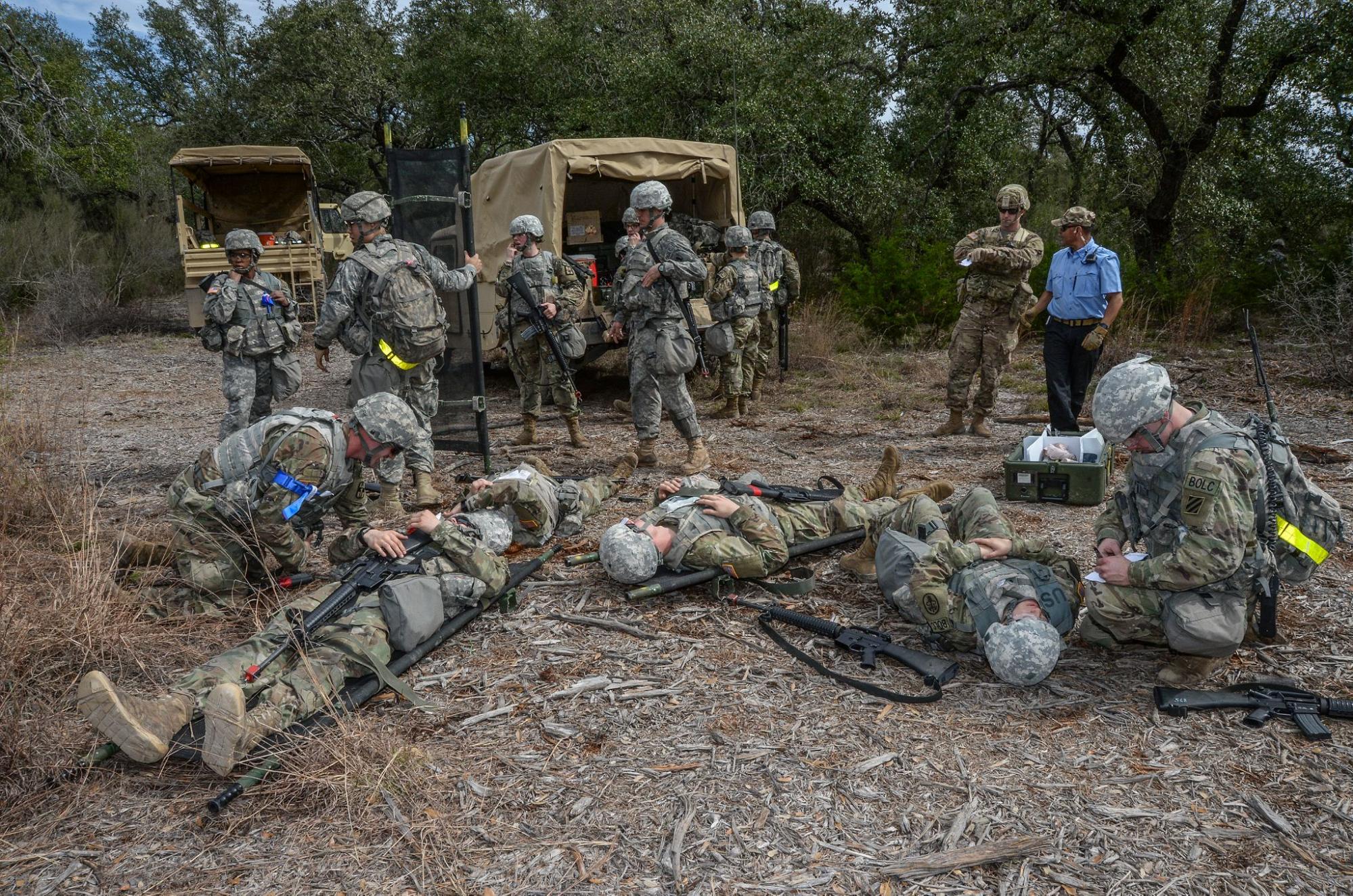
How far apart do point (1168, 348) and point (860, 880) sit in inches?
393

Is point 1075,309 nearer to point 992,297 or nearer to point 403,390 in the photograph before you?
point 992,297

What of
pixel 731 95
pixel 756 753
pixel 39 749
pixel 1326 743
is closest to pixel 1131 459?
pixel 1326 743

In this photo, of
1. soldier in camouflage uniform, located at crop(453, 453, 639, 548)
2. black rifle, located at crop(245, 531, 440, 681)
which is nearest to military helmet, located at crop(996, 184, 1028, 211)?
soldier in camouflage uniform, located at crop(453, 453, 639, 548)

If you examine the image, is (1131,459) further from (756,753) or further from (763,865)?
(763,865)

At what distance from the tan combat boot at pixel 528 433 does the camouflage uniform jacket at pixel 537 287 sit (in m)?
0.85

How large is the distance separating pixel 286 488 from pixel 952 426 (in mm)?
5622

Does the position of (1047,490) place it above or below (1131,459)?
below

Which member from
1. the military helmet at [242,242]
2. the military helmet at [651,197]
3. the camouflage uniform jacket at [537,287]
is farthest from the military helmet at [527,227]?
the military helmet at [242,242]

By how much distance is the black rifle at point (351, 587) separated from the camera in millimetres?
3582

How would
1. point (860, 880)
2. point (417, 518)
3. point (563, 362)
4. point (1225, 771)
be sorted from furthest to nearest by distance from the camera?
point (563, 362) → point (417, 518) → point (1225, 771) → point (860, 880)

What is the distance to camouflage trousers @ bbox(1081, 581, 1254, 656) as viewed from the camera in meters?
3.53

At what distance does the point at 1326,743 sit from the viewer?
3.29 m

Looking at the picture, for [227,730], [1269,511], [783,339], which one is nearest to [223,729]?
[227,730]

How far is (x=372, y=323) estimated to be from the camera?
19.8ft
